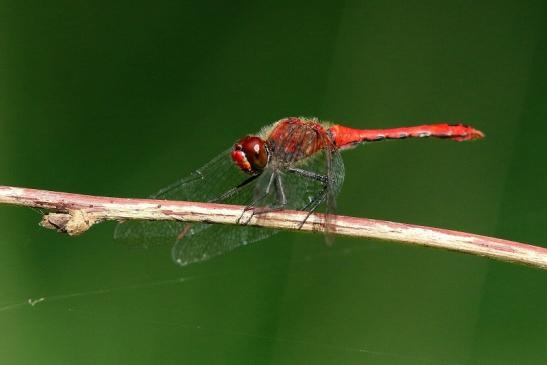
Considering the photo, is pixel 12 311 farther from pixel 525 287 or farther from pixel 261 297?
pixel 525 287

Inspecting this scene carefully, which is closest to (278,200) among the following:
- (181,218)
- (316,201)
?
(316,201)

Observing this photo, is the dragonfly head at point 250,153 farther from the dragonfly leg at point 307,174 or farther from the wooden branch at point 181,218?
the wooden branch at point 181,218

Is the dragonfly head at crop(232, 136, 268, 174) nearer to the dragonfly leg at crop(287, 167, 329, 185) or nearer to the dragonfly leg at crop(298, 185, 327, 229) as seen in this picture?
the dragonfly leg at crop(287, 167, 329, 185)

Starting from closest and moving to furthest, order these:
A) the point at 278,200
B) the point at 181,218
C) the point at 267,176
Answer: the point at 181,218
the point at 278,200
the point at 267,176

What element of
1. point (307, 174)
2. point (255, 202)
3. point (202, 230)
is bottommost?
point (202, 230)

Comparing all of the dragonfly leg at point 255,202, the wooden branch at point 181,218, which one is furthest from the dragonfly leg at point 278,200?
the wooden branch at point 181,218

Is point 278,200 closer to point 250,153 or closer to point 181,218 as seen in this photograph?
point 250,153

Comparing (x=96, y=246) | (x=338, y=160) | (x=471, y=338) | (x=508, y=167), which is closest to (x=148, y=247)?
(x=96, y=246)
